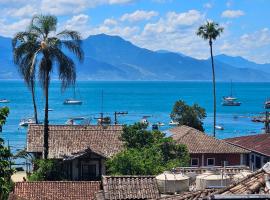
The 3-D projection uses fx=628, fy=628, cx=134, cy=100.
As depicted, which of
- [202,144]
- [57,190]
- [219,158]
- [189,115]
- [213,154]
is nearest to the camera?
[57,190]

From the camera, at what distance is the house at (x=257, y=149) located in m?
48.0

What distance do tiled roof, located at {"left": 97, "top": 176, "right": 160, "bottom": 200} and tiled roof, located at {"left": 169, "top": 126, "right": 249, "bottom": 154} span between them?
81.3 feet

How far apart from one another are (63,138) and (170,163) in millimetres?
12128

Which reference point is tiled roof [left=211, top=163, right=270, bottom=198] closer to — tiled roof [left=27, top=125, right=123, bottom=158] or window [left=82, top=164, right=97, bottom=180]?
window [left=82, top=164, right=97, bottom=180]

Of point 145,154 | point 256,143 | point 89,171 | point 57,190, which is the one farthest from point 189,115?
point 57,190

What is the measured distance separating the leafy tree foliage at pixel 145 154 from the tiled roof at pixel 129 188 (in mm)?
10363

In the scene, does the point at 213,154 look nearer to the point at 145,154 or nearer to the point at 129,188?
the point at 145,154

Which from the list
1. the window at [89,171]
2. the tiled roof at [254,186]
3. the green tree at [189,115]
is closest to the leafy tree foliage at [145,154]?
the window at [89,171]

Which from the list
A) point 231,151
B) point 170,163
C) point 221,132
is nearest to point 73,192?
point 170,163

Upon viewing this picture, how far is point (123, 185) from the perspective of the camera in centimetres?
2492

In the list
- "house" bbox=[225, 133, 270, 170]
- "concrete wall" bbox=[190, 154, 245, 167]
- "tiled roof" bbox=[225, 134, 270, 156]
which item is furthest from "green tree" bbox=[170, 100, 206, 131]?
"concrete wall" bbox=[190, 154, 245, 167]

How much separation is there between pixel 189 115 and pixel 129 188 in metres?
46.0

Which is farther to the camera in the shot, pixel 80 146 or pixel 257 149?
pixel 257 149

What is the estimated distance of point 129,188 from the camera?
24875mm
